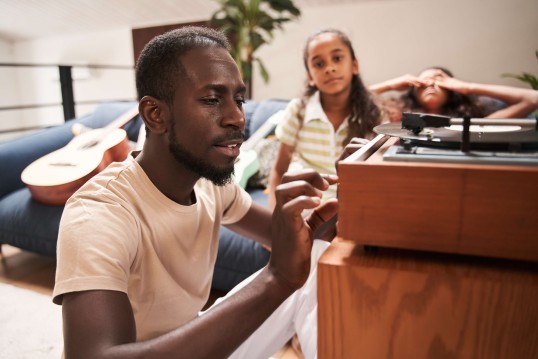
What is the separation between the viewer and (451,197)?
38 centimetres

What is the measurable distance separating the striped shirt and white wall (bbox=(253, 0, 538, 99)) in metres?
1.60

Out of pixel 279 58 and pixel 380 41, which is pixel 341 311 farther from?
→ pixel 279 58

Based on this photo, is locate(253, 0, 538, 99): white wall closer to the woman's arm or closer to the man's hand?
the woman's arm

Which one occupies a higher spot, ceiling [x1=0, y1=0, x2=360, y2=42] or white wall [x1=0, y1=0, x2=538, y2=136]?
ceiling [x1=0, y1=0, x2=360, y2=42]

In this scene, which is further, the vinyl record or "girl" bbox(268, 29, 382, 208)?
"girl" bbox(268, 29, 382, 208)

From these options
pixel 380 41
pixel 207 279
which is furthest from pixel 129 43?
pixel 207 279

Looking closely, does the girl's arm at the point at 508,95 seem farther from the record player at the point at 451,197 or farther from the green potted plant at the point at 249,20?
the green potted plant at the point at 249,20

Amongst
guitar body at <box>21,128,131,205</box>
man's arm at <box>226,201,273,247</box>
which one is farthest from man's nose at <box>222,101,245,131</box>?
guitar body at <box>21,128,131,205</box>

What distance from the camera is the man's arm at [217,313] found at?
1.63 ft

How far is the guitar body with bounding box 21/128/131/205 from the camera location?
181 centimetres

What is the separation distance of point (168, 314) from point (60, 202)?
139 cm

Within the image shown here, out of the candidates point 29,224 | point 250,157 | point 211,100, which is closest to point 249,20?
point 250,157

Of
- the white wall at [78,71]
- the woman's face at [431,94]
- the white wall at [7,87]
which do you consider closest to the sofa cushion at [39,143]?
the woman's face at [431,94]

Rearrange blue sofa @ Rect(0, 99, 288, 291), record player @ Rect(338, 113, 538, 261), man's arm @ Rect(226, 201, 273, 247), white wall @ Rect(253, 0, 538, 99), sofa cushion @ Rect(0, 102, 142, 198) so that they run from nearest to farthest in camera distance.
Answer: record player @ Rect(338, 113, 538, 261) < man's arm @ Rect(226, 201, 273, 247) < blue sofa @ Rect(0, 99, 288, 291) < sofa cushion @ Rect(0, 102, 142, 198) < white wall @ Rect(253, 0, 538, 99)
